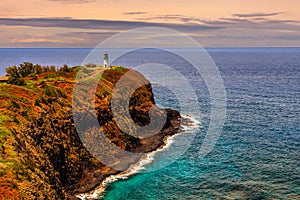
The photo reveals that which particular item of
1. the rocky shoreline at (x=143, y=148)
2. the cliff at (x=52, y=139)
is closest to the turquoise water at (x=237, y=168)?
the rocky shoreline at (x=143, y=148)

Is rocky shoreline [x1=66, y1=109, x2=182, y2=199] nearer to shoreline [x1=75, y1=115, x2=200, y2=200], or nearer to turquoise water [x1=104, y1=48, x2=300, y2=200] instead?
shoreline [x1=75, y1=115, x2=200, y2=200]

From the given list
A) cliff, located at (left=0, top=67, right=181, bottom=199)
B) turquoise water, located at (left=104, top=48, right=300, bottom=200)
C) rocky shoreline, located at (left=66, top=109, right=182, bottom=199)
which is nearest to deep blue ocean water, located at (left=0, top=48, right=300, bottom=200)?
turquoise water, located at (left=104, top=48, right=300, bottom=200)

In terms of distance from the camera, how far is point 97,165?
52.0m

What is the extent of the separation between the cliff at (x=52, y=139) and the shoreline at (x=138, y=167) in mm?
917

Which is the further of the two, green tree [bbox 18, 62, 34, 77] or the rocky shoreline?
green tree [bbox 18, 62, 34, 77]

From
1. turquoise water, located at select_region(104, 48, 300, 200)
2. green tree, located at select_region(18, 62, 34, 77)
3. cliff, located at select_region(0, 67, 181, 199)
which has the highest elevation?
green tree, located at select_region(18, 62, 34, 77)

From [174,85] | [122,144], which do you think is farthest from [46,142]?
[174,85]

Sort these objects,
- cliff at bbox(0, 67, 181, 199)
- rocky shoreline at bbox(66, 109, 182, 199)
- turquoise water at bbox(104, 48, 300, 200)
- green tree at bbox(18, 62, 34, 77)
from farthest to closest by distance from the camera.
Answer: green tree at bbox(18, 62, 34, 77) < rocky shoreline at bbox(66, 109, 182, 199) < turquoise water at bbox(104, 48, 300, 200) < cliff at bbox(0, 67, 181, 199)

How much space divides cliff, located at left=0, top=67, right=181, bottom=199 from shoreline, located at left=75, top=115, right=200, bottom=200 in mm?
917

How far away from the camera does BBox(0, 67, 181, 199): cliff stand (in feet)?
104

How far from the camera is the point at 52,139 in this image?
45.4 metres

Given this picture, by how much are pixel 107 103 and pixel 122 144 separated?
371 inches

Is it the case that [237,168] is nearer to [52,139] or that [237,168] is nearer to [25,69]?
[52,139]

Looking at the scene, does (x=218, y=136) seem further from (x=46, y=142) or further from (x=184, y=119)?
(x=46, y=142)
